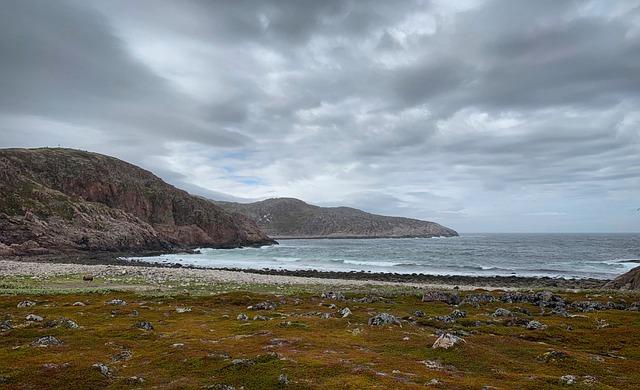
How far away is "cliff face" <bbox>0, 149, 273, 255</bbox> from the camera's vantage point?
11325 cm

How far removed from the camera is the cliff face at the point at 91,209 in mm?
113250

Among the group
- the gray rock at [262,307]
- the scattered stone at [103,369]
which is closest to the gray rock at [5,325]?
the scattered stone at [103,369]

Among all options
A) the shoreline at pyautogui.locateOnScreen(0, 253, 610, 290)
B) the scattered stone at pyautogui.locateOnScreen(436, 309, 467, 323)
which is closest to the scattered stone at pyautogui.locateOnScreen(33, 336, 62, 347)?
the scattered stone at pyautogui.locateOnScreen(436, 309, 467, 323)

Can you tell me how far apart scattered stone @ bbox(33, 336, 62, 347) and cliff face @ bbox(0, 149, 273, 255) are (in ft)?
325

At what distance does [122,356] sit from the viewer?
16484mm

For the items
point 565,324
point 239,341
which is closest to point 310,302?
point 239,341

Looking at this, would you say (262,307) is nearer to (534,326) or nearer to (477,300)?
(534,326)

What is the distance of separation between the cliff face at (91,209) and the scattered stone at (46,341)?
325ft

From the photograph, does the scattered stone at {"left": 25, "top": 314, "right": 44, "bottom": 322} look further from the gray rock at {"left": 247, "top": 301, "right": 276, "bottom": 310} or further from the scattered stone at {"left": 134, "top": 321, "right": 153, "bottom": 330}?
the gray rock at {"left": 247, "top": 301, "right": 276, "bottom": 310}

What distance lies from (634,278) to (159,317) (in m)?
61.6

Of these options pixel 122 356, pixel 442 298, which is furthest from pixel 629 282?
pixel 122 356

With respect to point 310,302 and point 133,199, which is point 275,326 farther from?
point 133,199

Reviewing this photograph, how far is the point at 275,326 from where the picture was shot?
23203 mm

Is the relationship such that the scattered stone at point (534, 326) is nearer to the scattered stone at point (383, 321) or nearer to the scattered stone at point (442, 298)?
the scattered stone at point (383, 321)
